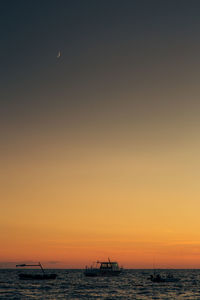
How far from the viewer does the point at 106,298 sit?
88.0m

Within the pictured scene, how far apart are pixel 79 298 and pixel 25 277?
7017cm

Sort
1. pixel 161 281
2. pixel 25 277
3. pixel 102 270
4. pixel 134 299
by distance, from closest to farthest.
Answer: pixel 134 299 → pixel 161 281 → pixel 25 277 → pixel 102 270

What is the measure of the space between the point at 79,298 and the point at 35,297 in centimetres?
1051

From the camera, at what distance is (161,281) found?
133250 mm

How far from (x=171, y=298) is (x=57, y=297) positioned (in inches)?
1067

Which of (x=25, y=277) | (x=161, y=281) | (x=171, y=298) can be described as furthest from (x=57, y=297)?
(x=25, y=277)

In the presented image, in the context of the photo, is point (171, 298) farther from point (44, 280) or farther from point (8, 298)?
point (44, 280)

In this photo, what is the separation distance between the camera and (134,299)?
86312 mm

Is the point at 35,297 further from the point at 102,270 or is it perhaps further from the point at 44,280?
the point at 102,270

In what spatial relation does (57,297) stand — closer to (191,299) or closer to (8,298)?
(8,298)

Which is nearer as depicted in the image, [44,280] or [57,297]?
[57,297]

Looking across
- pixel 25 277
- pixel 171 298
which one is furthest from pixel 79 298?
pixel 25 277

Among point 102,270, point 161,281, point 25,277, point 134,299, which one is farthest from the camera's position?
point 102,270

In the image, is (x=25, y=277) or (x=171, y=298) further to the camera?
(x=25, y=277)
